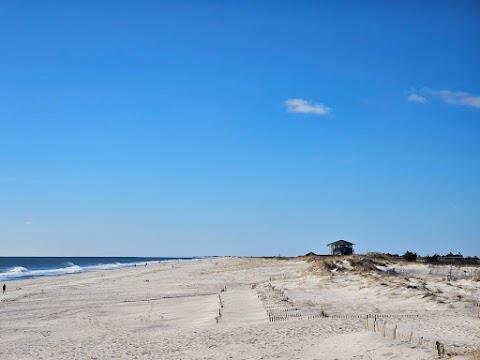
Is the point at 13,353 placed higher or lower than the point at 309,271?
lower

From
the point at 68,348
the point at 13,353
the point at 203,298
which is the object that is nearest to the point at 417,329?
the point at 68,348

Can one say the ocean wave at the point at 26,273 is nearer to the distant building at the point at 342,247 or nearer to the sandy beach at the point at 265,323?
the distant building at the point at 342,247

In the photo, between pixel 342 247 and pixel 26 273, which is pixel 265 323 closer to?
pixel 342 247

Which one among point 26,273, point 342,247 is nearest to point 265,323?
point 342,247

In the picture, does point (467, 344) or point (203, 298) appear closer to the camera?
point (467, 344)

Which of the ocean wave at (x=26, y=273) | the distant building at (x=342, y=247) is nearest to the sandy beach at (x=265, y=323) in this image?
the ocean wave at (x=26, y=273)

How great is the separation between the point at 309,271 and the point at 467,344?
80.7 feet

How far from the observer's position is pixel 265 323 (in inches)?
789

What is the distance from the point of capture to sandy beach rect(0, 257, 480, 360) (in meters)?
15.3

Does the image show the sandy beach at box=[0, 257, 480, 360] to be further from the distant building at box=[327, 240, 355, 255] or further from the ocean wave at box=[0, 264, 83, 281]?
the distant building at box=[327, 240, 355, 255]

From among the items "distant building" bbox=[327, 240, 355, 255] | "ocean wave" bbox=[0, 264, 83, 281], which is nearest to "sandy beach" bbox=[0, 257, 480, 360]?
"ocean wave" bbox=[0, 264, 83, 281]

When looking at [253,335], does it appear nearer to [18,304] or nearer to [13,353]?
[13,353]

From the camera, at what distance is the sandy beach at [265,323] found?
604 inches

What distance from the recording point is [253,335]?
18.1m
